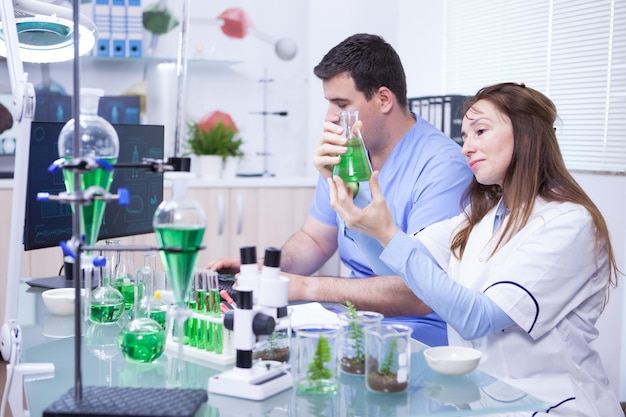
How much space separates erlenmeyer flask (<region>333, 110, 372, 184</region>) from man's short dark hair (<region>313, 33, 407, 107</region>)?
0.78 metres

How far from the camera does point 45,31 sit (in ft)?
6.39

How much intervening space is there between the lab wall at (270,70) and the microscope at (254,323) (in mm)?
3458

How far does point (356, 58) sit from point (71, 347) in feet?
4.42

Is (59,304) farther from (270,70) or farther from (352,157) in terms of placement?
(270,70)

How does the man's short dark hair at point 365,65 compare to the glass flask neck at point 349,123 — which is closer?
the glass flask neck at point 349,123

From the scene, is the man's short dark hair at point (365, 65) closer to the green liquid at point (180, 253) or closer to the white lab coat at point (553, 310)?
the white lab coat at point (553, 310)

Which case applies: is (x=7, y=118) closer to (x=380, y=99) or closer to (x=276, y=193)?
(x=276, y=193)

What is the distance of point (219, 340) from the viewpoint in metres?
1.45

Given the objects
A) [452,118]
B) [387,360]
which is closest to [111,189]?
[387,360]

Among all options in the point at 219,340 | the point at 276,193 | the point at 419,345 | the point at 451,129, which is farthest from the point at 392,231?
the point at 276,193

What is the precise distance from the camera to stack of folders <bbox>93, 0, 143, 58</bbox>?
173 inches

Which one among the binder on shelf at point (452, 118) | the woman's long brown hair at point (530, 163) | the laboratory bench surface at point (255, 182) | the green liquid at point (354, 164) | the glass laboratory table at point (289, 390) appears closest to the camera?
the glass laboratory table at point (289, 390)

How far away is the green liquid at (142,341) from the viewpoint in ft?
4.58

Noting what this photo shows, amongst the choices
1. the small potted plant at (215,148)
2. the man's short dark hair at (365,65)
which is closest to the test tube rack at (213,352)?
the man's short dark hair at (365,65)
